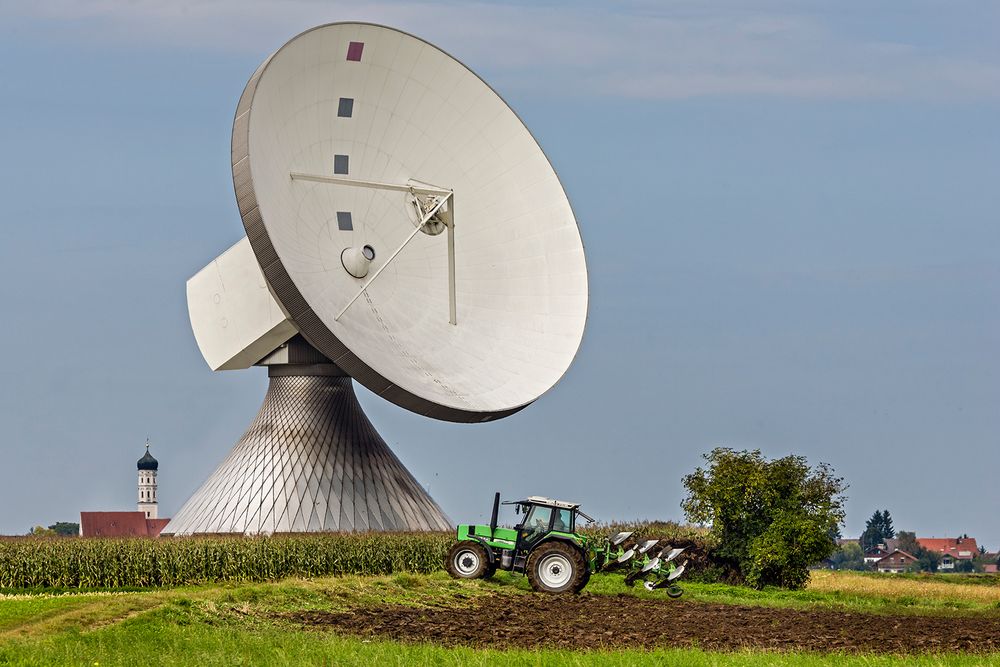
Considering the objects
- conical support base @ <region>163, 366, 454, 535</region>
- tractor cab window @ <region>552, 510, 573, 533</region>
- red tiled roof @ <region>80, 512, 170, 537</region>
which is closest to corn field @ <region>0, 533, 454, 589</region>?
conical support base @ <region>163, 366, 454, 535</region>

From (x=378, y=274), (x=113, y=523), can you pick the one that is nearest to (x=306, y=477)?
(x=378, y=274)

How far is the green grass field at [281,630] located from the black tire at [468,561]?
0.60m

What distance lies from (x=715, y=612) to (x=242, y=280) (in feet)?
81.0

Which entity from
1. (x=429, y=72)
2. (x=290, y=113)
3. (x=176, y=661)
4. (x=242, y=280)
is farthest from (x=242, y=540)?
(x=176, y=661)

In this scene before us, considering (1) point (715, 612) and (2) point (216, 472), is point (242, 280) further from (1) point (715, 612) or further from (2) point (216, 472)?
(1) point (715, 612)

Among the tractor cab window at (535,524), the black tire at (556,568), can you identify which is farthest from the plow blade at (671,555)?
the tractor cab window at (535,524)

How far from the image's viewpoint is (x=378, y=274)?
164ft

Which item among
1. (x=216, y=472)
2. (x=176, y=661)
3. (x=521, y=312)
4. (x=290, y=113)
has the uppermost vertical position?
(x=290, y=113)

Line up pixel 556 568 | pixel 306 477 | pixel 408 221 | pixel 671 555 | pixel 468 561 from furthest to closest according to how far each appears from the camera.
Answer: pixel 306 477
pixel 408 221
pixel 468 561
pixel 671 555
pixel 556 568

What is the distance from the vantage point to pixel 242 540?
4641 centimetres

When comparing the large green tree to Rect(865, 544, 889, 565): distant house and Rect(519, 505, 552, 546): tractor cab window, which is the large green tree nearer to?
Rect(519, 505, 552, 546): tractor cab window

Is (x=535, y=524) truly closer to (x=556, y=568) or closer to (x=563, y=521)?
(x=563, y=521)

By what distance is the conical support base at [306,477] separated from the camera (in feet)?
176

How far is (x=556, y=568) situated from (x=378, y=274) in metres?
15.0
